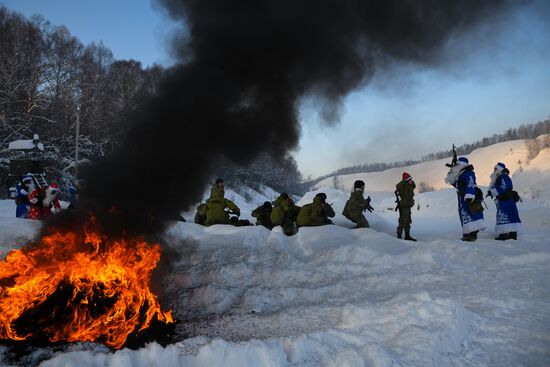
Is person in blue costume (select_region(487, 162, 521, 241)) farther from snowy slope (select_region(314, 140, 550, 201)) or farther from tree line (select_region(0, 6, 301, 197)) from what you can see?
snowy slope (select_region(314, 140, 550, 201))

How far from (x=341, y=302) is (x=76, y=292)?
9.34 feet

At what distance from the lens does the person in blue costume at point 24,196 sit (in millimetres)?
9906

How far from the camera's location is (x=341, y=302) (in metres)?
4.38

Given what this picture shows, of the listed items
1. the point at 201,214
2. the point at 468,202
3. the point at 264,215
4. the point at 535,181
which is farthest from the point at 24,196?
the point at 535,181

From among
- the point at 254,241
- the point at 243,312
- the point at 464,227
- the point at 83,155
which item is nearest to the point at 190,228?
the point at 254,241

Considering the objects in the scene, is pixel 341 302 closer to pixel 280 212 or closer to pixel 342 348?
pixel 342 348

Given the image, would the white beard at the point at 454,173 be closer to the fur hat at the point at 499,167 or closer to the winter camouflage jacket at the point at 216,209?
the fur hat at the point at 499,167

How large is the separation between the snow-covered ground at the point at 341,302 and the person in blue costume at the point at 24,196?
3626 mm

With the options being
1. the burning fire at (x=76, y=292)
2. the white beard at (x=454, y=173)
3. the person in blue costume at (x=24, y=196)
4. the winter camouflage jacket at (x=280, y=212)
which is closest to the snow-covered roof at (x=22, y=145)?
the person in blue costume at (x=24, y=196)

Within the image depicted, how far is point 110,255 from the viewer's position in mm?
4145

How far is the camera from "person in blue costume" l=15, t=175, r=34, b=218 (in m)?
9.91

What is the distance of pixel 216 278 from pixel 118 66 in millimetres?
32055

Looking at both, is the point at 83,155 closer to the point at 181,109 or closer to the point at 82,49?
the point at 82,49

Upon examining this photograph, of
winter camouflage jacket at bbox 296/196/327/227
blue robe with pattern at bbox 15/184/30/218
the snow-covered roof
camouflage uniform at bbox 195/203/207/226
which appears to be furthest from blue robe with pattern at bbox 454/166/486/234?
the snow-covered roof
